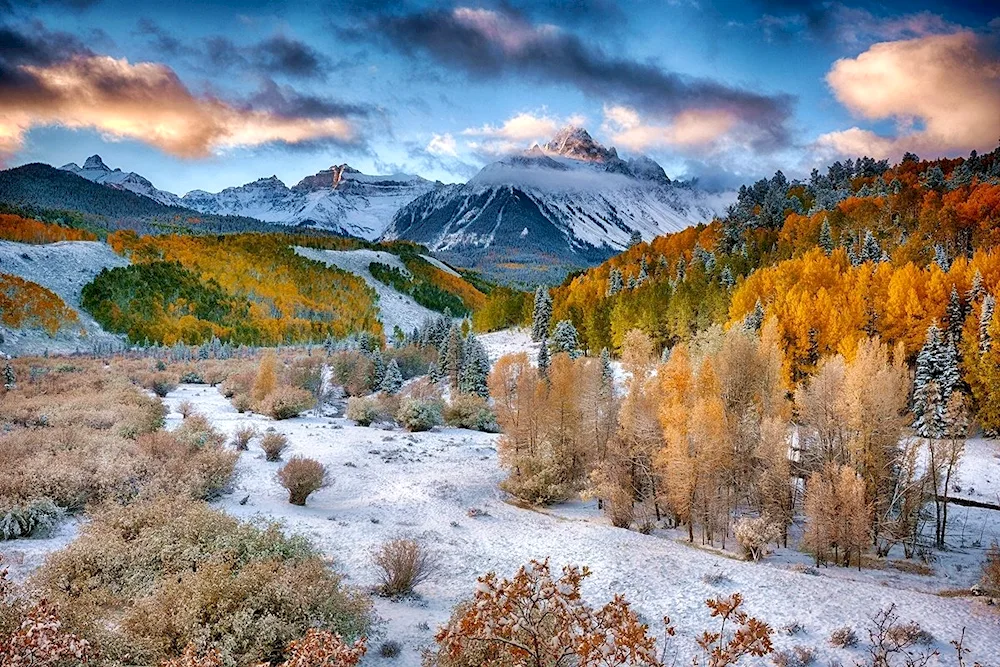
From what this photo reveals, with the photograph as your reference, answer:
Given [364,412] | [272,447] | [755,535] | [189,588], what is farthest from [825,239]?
[189,588]

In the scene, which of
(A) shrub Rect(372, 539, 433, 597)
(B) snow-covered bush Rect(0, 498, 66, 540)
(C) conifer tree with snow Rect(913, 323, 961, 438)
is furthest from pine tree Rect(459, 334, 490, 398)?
(B) snow-covered bush Rect(0, 498, 66, 540)

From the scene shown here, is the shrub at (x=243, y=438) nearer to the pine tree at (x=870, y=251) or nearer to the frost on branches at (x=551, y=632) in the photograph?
the frost on branches at (x=551, y=632)

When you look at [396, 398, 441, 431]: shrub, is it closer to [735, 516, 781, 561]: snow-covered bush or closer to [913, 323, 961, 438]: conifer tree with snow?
[735, 516, 781, 561]: snow-covered bush

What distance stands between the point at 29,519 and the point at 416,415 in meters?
27.2

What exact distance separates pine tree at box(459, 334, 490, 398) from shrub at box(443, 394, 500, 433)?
638cm

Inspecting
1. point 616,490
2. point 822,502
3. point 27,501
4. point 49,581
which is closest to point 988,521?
point 822,502

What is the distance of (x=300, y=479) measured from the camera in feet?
72.9

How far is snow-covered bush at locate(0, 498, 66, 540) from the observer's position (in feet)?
49.7

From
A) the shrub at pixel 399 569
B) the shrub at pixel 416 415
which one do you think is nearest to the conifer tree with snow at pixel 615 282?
the shrub at pixel 416 415

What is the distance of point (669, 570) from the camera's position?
18.3m

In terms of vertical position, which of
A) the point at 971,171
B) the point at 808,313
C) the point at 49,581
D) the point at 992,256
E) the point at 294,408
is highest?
the point at 971,171

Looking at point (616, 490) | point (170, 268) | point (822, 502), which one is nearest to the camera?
point (822, 502)

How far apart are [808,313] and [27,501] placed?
174ft

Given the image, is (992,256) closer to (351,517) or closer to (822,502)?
(822,502)
